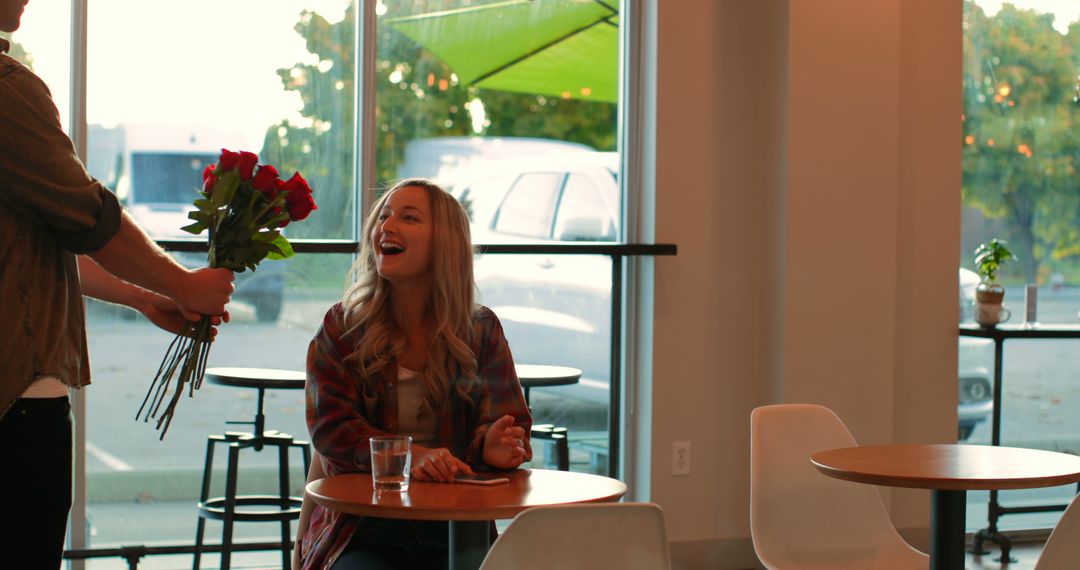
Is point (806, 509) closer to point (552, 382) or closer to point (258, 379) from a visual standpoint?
point (552, 382)

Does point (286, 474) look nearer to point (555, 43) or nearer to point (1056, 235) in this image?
point (555, 43)

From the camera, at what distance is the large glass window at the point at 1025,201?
16.7 feet

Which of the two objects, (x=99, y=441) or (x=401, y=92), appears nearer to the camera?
(x=99, y=441)

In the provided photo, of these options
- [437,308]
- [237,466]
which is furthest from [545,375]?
[437,308]

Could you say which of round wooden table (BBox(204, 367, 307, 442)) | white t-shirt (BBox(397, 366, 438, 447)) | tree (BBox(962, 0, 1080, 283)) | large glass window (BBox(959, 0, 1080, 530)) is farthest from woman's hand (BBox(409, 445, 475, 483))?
tree (BBox(962, 0, 1080, 283))

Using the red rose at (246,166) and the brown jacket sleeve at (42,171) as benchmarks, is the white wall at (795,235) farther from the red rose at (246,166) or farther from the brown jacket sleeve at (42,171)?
the brown jacket sleeve at (42,171)

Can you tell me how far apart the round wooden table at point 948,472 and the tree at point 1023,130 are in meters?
2.58

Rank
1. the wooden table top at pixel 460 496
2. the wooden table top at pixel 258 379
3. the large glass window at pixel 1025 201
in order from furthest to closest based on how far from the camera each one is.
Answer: the large glass window at pixel 1025 201, the wooden table top at pixel 258 379, the wooden table top at pixel 460 496

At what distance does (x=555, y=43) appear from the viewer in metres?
4.56

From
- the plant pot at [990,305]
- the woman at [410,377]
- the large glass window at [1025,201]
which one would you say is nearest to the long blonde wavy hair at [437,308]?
the woman at [410,377]

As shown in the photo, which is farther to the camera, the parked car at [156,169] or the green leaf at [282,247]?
the parked car at [156,169]

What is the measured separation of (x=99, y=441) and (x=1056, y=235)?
402cm

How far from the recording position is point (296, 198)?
2.05 metres

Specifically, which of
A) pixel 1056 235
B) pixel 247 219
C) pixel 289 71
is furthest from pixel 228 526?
pixel 1056 235
